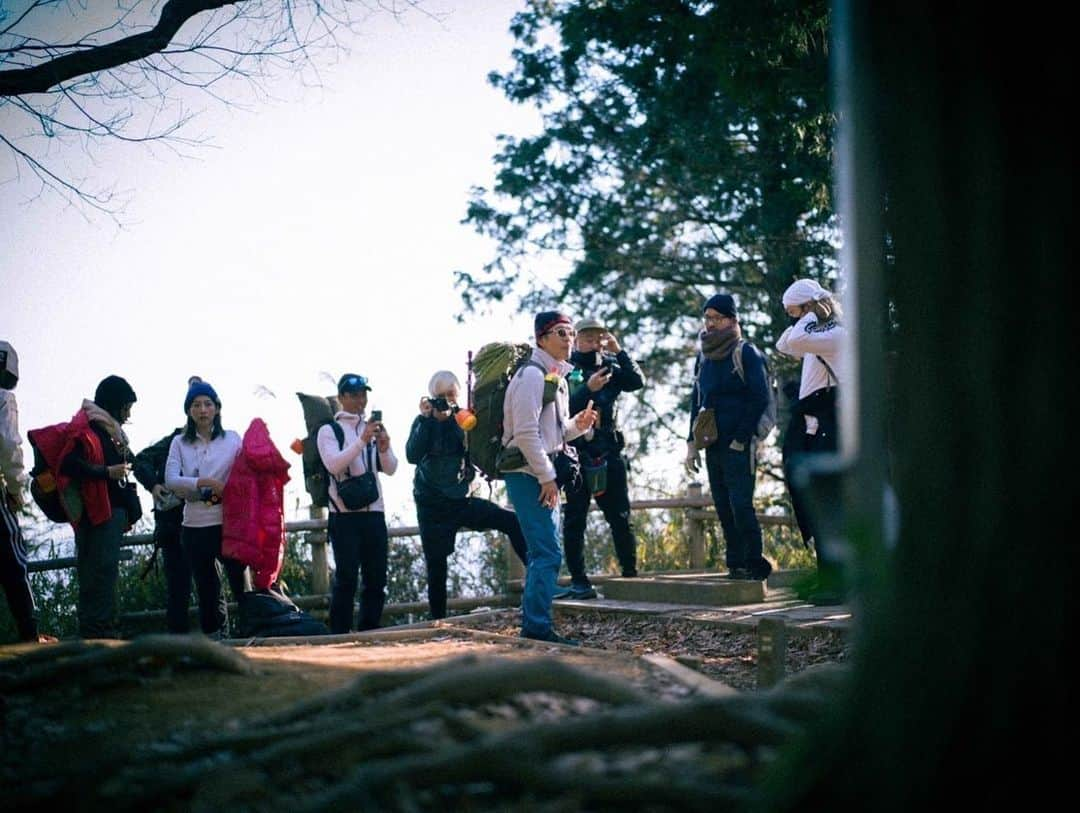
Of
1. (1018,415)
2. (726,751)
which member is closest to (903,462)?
(1018,415)

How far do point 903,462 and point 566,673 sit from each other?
157cm

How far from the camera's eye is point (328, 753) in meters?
4.05

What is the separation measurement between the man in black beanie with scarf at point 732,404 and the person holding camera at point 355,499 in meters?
2.47

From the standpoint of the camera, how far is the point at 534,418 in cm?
823

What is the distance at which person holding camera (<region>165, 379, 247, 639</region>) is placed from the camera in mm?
9773

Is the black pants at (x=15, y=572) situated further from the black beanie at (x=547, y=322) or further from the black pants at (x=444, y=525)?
the black beanie at (x=547, y=322)

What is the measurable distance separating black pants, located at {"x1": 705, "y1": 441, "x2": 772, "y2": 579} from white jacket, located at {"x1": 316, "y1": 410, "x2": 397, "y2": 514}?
249cm

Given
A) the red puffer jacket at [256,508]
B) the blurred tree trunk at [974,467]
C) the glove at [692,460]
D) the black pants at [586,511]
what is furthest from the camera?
the black pants at [586,511]

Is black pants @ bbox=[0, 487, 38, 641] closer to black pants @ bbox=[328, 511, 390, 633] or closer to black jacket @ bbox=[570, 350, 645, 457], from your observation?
black pants @ bbox=[328, 511, 390, 633]

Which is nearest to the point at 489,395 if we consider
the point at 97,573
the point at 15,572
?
the point at 97,573

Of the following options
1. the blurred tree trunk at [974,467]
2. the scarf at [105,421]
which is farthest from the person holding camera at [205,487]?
the blurred tree trunk at [974,467]

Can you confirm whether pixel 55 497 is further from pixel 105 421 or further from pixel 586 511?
pixel 586 511

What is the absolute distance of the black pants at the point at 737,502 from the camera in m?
10.1

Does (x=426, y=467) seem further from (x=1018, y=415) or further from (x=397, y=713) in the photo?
(x=1018, y=415)
